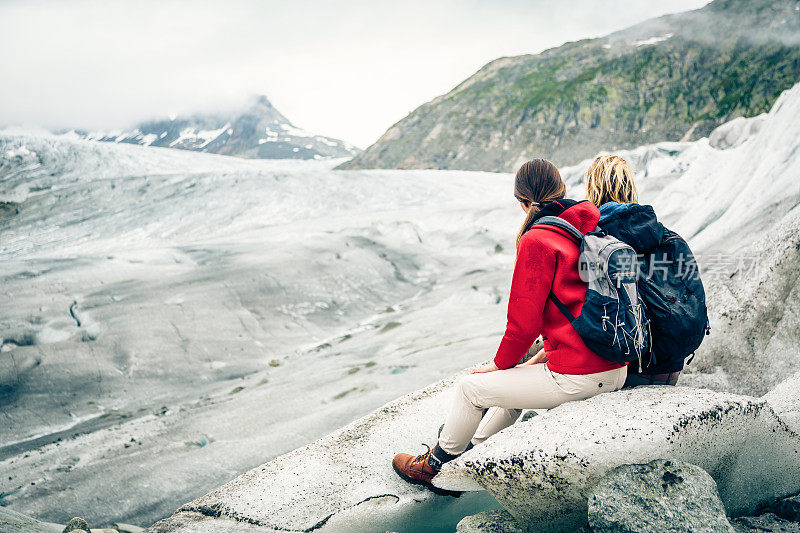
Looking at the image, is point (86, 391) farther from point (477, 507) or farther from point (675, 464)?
point (675, 464)

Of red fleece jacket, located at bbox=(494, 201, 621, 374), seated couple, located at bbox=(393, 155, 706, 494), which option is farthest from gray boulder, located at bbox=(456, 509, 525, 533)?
red fleece jacket, located at bbox=(494, 201, 621, 374)

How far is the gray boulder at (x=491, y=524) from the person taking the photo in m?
2.54

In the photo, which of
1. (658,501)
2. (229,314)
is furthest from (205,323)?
(658,501)

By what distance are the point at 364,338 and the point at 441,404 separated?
3806 millimetres

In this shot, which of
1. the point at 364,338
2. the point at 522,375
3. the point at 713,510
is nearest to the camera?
the point at 713,510

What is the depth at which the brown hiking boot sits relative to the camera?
9.87 ft

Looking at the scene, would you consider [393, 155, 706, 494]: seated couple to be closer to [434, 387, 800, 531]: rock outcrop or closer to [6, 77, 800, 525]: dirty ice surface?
[434, 387, 800, 531]: rock outcrop

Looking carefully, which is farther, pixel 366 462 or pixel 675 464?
pixel 366 462

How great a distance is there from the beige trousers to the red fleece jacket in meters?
0.07

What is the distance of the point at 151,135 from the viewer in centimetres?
17262

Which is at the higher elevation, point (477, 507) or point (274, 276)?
point (274, 276)

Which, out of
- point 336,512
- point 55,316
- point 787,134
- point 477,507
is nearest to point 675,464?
point 477,507

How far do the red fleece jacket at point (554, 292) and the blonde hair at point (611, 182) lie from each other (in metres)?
0.40

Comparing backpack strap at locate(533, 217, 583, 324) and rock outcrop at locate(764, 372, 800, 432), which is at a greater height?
backpack strap at locate(533, 217, 583, 324)
